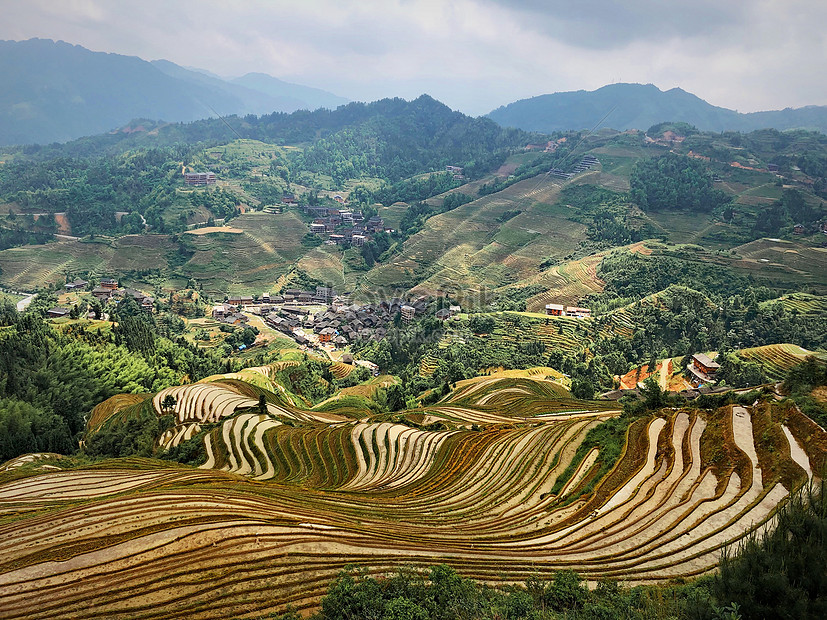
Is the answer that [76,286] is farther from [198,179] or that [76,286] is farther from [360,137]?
[360,137]

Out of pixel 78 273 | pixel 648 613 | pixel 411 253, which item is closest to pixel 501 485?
pixel 648 613

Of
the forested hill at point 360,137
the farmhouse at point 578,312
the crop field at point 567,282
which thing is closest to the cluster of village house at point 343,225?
the forested hill at point 360,137

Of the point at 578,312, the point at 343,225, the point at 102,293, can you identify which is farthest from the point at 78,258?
the point at 578,312

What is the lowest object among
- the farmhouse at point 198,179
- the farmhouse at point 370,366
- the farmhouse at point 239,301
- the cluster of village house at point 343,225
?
the farmhouse at point 370,366

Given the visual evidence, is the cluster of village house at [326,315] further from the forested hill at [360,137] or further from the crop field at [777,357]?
the forested hill at [360,137]

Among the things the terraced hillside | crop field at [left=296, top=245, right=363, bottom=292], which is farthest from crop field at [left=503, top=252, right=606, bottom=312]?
the terraced hillside

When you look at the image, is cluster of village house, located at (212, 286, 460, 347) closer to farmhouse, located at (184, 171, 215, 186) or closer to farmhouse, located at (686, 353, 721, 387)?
farmhouse, located at (686, 353, 721, 387)
